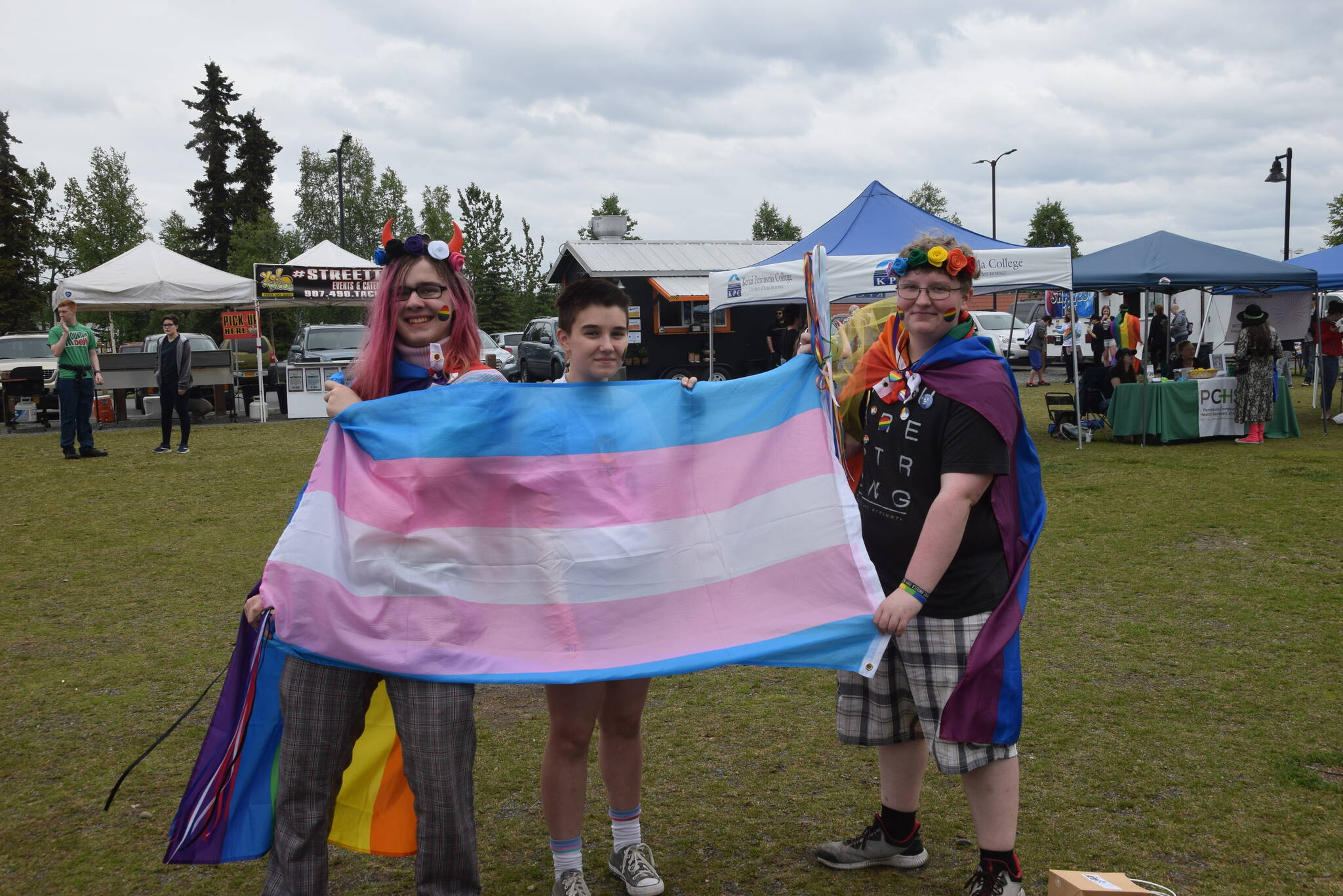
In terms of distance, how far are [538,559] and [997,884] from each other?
1.55 meters

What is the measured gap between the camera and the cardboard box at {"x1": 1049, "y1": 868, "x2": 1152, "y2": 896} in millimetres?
2465

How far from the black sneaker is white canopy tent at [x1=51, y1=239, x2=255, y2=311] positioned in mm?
18325

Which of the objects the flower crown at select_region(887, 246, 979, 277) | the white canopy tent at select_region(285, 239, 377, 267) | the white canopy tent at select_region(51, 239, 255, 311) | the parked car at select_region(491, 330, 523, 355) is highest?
the white canopy tent at select_region(285, 239, 377, 267)

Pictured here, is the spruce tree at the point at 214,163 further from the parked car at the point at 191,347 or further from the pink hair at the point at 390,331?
the pink hair at the point at 390,331

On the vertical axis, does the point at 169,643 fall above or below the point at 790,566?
below

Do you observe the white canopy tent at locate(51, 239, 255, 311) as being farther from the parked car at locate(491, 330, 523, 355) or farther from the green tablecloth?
the green tablecloth

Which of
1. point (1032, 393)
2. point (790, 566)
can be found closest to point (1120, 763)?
point (790, 566)

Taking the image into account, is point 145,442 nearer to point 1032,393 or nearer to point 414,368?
point 414,368

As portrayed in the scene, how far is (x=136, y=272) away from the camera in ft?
59.7

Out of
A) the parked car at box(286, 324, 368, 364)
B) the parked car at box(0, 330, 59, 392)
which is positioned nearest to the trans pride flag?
the parked car at box(286, 324, 368, 364)

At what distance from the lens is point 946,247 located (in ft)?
8.77

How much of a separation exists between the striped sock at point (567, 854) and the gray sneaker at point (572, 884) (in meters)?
0.01

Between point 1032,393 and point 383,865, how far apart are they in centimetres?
2060

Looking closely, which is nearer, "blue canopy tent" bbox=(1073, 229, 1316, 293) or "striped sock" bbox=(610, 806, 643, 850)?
"striped sock" bbox=(610, 806, 643, 850)
